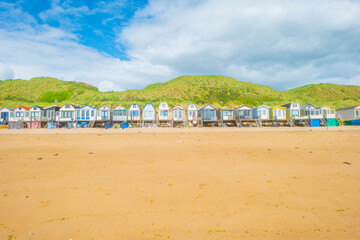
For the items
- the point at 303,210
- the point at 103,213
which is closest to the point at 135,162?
the point at 103,213

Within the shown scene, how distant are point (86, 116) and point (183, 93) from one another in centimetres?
4986

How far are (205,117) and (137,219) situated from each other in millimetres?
39368

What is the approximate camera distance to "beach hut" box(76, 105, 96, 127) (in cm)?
4131

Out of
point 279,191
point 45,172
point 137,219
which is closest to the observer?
point 137,219

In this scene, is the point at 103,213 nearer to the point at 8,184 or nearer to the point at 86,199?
the point at 86,199

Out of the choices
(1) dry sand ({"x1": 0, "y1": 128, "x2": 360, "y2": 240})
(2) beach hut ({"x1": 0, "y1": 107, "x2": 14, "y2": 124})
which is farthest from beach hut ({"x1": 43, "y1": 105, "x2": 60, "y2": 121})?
(1) dry sand ({"x1": 0, "y1": 128, "x2": 360, "y2": 240})

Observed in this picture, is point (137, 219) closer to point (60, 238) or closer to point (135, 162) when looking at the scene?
point (60, 238)

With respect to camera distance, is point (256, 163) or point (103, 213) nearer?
point (103, 213)

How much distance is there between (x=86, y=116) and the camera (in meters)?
41.8

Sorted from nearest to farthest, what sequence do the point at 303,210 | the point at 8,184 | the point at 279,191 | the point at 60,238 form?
the point at 60,238
the point at 303,210
the point at 279,191
the point at 8,184

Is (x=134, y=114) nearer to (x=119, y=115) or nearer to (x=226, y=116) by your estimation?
(x=119, y=115)

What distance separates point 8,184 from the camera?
5555 millimetres

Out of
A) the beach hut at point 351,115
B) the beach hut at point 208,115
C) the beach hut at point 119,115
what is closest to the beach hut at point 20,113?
the beach hut at point 119,115

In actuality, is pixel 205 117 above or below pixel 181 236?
above
